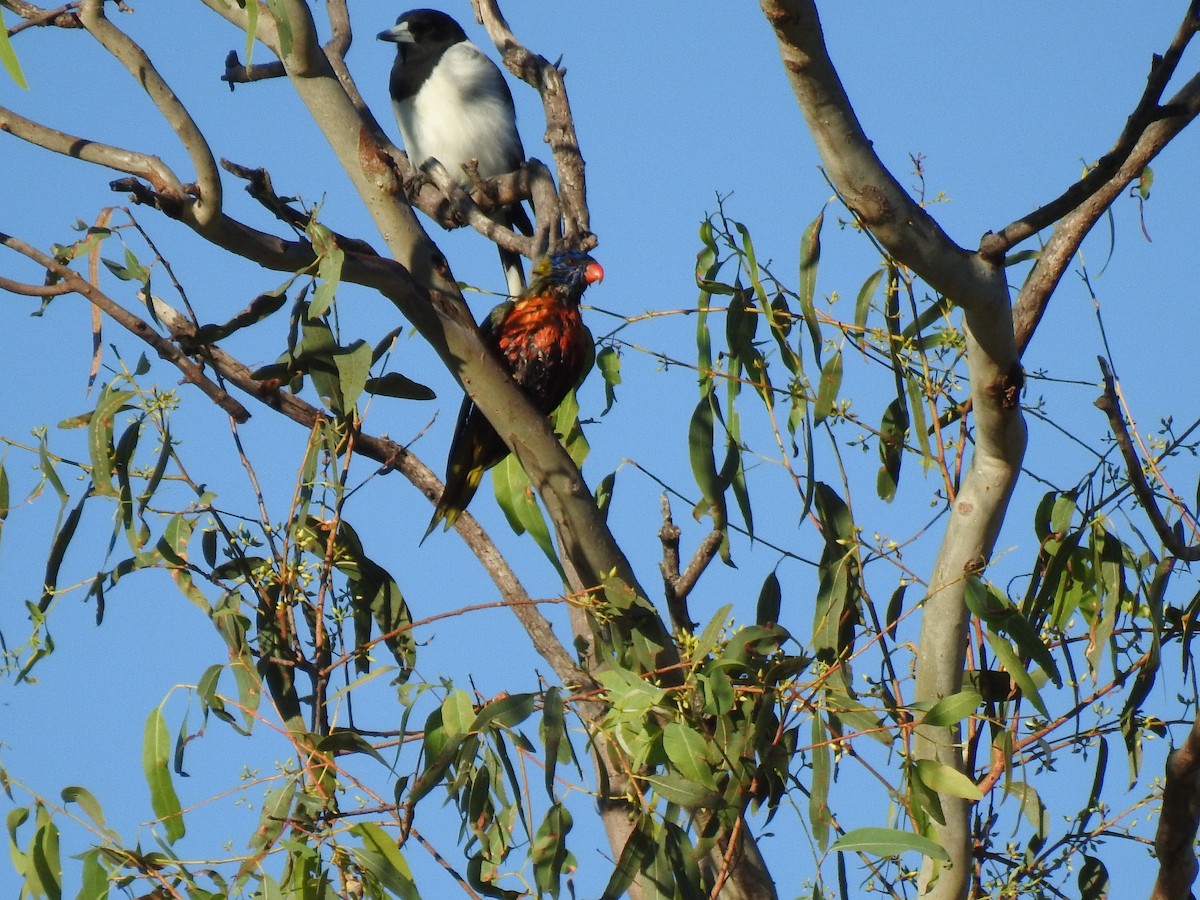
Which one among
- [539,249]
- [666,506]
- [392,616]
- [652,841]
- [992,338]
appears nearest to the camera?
[992,338]

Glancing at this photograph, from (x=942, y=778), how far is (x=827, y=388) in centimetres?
60

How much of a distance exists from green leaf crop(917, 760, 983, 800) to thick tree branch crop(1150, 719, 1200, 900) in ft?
1.11

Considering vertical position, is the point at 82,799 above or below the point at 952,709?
below

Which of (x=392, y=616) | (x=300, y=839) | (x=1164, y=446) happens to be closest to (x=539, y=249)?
(x=392, y=616)

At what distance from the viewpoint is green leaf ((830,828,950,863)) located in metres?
1.61

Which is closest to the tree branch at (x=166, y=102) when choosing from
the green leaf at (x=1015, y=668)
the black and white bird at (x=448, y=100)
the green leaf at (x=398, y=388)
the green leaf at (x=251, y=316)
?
the green leaf at (x=251, y=316)

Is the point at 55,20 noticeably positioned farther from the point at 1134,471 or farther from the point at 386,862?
the point at 1134,471

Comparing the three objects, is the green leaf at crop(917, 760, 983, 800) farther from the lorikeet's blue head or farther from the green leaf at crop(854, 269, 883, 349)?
the lorikeet's blue head

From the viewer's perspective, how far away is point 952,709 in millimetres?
1701

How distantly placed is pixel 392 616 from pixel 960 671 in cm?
101

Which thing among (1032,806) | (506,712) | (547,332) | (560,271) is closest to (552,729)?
(506,712)

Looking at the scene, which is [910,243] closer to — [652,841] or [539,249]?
[652,841]

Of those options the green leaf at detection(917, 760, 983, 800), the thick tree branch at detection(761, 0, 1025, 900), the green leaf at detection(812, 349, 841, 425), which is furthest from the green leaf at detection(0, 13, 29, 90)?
the green leaf at detection(917, 760, 983, 800)

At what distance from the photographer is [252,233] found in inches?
68.2
